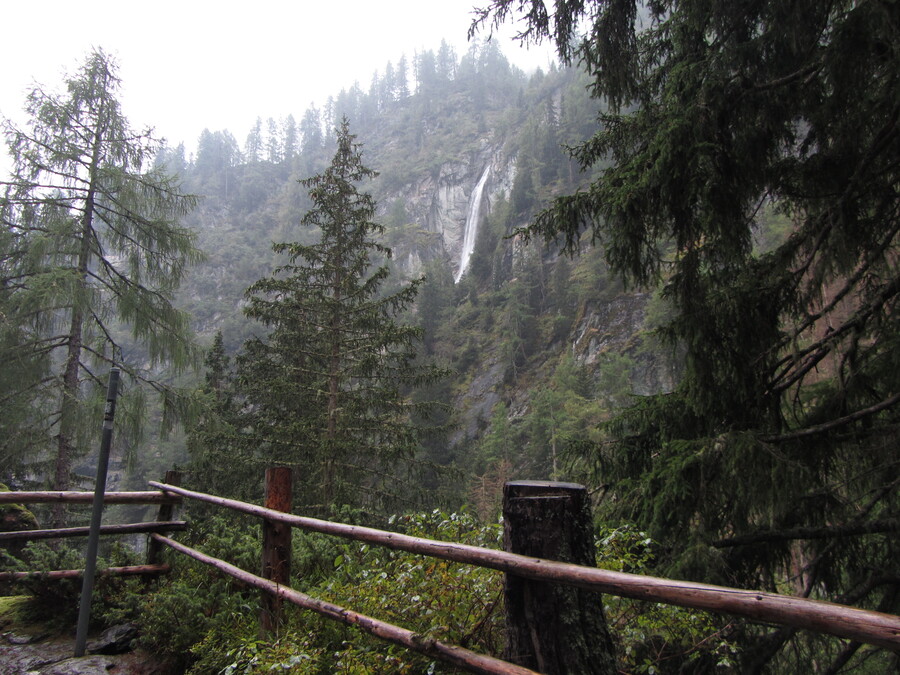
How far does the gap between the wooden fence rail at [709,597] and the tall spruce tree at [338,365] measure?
8.75 meters

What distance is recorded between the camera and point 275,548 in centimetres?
349

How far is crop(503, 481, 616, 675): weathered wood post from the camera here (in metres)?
1.86

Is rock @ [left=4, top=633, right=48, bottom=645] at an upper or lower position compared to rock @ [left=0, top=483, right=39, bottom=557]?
lower

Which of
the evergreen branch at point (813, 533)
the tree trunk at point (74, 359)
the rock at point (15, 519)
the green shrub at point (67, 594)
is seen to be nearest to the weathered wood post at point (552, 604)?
the evergreen branch at point (813, 533)

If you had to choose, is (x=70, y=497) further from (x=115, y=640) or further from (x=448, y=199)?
(x=448, y=199)

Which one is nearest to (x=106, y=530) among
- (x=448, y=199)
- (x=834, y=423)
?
(x=834, y=423)

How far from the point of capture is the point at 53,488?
400 inches

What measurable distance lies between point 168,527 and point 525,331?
43.1m

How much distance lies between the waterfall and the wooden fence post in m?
56.7

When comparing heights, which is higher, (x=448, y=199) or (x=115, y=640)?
(x=448, y=199)

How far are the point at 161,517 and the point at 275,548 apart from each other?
2.22m

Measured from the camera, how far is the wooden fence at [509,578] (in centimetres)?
121

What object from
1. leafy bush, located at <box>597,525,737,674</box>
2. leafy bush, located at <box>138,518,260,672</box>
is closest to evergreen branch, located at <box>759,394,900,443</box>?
leafy bush, located at <box>597,525,737,674</box>

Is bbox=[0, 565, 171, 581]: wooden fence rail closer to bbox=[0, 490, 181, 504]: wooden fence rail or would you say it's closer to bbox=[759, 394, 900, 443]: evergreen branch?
bbox=[0, 490, 181, 504]: wooden fence rail
